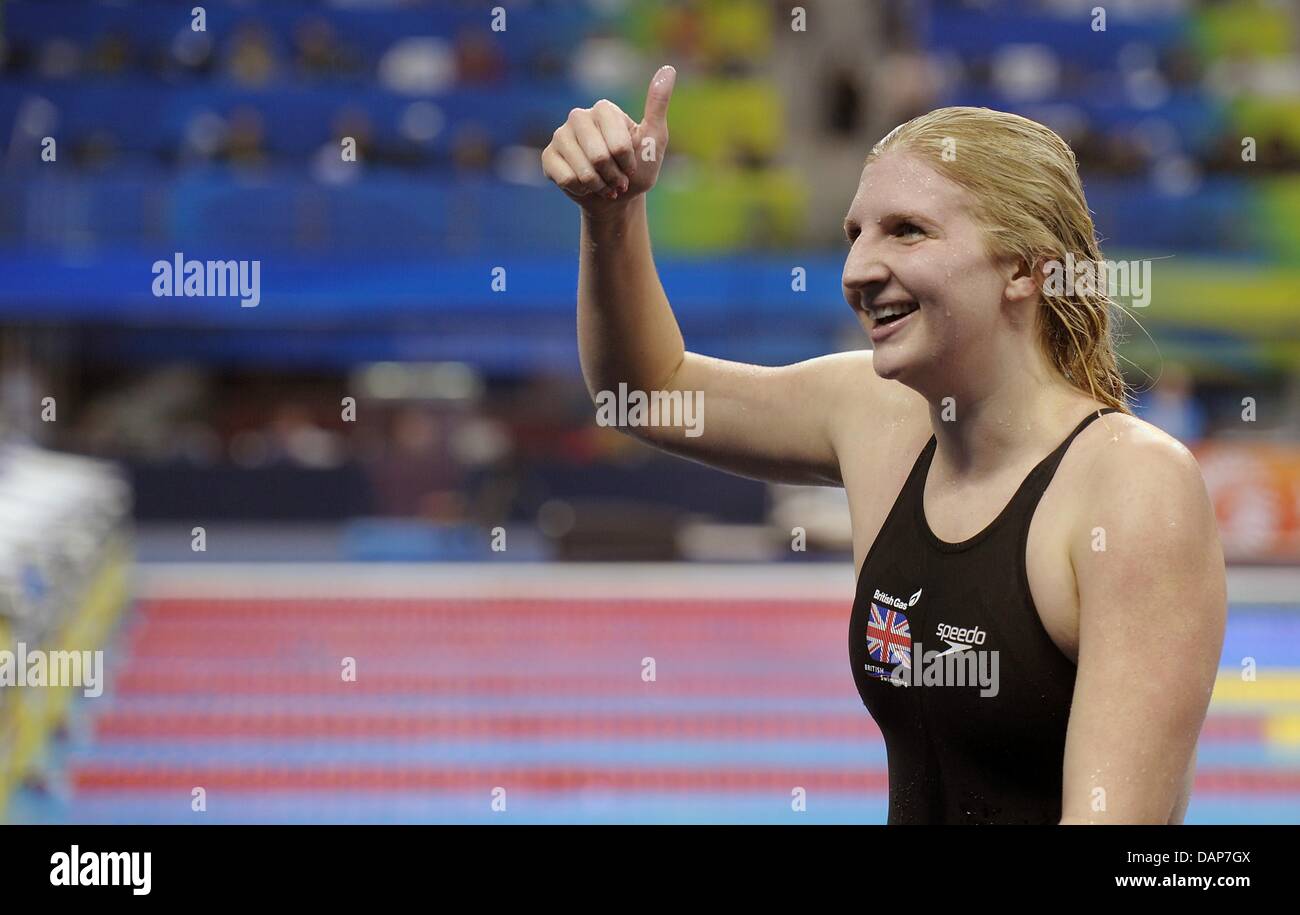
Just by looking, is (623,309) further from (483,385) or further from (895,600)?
(483,385)

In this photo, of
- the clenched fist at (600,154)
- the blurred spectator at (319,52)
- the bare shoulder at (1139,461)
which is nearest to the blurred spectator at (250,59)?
the blurred spectator at (319,52)

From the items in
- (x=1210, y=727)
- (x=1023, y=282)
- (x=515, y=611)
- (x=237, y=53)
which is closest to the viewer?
(x=1023, y=282)

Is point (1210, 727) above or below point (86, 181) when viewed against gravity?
below

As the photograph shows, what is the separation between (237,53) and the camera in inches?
575

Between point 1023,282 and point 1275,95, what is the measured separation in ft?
Answer: 49.7

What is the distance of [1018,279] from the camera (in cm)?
126

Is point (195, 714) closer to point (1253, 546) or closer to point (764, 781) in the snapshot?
point (764, 781)

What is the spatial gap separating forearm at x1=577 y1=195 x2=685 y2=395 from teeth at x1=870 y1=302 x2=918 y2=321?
256 millimetres

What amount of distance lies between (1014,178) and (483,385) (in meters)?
14.9

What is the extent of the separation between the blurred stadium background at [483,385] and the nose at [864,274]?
12.2 ft

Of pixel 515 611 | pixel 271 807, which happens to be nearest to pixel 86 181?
pixel 515 611

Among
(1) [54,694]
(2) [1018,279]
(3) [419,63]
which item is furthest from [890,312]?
(3) [419,63]

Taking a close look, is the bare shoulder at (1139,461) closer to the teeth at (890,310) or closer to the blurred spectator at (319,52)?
the teeth at (890,310)

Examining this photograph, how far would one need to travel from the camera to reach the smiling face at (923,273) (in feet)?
4.03
